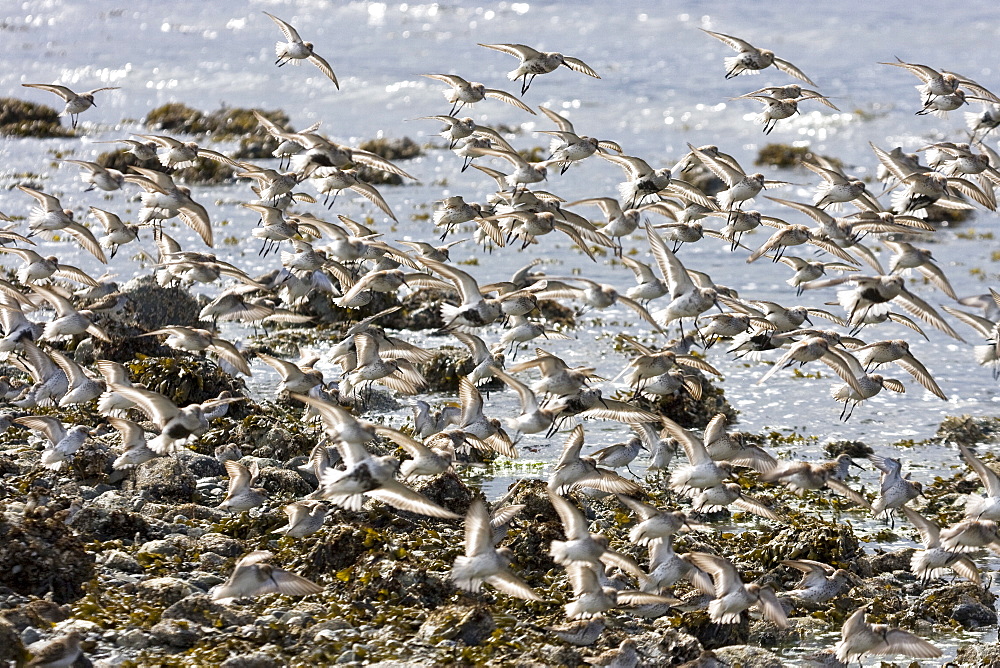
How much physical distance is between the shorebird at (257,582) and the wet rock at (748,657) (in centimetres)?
300

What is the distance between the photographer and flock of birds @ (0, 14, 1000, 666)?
28.1ft

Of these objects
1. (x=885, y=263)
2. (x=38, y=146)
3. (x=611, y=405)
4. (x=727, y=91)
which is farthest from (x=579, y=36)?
(x=611, y=405)

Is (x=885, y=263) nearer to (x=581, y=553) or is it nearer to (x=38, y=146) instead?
(x=581, y=553)

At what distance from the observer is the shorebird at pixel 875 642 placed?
802cm

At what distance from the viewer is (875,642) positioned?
8031 mm

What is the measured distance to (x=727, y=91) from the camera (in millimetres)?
40812

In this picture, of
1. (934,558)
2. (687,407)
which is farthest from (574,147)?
(934,558)

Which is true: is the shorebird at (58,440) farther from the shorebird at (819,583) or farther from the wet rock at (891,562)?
the wet rock at (891,562)

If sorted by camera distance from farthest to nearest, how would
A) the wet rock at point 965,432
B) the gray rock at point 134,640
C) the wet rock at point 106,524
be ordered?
the wet rock at point 965,432 → the wet rock at point 106,524 → the gray rock at point 134,640

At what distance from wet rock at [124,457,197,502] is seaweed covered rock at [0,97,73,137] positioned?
28.2 metres

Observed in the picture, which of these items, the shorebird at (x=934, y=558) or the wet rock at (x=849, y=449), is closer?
the shorebird at (x=934, y=558)

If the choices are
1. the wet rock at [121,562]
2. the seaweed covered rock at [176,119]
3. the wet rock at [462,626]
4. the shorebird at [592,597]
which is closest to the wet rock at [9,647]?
the wet rock at [121,562]

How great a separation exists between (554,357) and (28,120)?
3098 cm

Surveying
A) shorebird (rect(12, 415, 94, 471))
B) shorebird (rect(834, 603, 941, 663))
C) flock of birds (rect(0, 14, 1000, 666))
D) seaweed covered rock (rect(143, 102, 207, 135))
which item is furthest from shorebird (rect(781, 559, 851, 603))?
seaweed covered rock (rect(143, 102, 207, 135))
